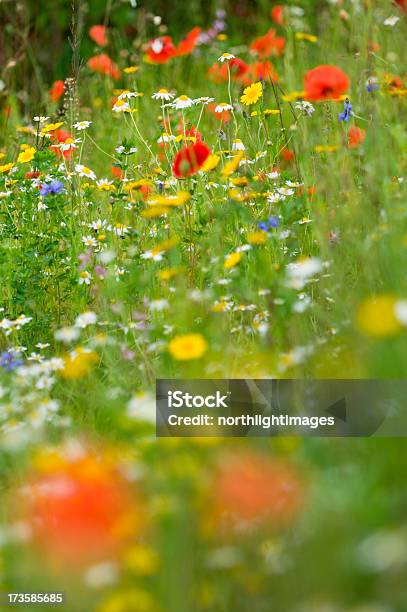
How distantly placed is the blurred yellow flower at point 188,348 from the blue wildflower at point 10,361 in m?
0.46

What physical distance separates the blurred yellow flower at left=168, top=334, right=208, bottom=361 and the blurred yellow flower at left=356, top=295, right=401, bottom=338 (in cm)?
30

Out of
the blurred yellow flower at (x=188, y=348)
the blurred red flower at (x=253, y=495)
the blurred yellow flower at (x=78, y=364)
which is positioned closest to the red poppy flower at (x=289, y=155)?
the blurred yellow flower at (x=78, y=364)

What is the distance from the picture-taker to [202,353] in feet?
5.81

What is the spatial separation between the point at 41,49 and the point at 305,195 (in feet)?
13.3

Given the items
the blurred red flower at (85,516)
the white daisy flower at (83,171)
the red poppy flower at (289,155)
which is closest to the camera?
the blurred red flower at (85,516)

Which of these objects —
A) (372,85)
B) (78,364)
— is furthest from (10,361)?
(372,85)

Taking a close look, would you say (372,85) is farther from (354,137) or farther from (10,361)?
(10,361)

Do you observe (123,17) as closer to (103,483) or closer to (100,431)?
(100,431)

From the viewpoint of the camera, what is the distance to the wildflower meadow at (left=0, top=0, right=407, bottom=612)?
1.33 meters

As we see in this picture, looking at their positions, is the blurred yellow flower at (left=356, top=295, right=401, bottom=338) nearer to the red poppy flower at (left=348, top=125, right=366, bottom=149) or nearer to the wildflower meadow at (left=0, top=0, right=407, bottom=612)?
the wildflower meadow at (left=0, top=0, right=407, bottom=612)

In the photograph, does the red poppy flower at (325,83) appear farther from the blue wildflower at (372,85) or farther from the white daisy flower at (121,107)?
the white daisy flower at (121,107)

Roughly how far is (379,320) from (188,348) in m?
0.38

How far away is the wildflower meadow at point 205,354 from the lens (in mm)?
1333

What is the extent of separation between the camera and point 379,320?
158 cm
